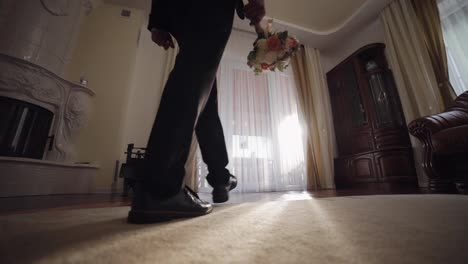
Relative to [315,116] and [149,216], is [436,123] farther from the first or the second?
[149,216]

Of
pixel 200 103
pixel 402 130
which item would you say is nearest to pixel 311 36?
pixel 402 130

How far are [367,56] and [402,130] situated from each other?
4.02ft

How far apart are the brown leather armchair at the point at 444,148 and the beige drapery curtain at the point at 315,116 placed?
1421 mm

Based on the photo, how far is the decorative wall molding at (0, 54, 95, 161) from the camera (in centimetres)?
163

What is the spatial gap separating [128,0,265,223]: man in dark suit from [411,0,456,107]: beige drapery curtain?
2.52m

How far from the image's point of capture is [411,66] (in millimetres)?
2186

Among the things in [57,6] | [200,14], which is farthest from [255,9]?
[57,6]

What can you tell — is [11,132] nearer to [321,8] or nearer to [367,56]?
[321,8]

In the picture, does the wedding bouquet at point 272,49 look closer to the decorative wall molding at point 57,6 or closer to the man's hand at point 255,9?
the man's hand at point 255,9

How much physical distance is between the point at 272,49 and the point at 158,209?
0.78m

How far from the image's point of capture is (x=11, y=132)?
1602 millimetres

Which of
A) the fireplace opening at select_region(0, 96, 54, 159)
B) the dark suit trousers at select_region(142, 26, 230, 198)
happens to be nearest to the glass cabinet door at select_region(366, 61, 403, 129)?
the dark suit trousers at select_region(142, 26, 230, 198)

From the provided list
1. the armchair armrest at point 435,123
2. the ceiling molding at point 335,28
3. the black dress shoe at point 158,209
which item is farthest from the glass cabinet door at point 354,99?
the black dress shoe at point 158,209

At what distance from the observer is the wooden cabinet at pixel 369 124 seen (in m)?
2.04
